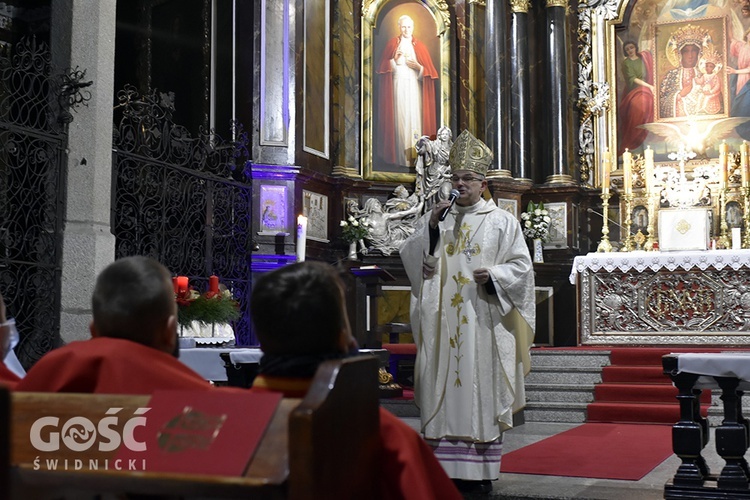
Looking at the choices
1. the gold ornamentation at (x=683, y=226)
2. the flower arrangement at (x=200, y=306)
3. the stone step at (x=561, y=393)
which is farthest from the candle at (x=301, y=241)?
the gold ornamentation at (x=683, y=226)

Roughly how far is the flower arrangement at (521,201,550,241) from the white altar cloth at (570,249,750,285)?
135 centimetres

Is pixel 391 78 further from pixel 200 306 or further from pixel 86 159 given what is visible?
pixel 200 306

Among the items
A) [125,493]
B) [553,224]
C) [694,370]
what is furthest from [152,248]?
[125,493]

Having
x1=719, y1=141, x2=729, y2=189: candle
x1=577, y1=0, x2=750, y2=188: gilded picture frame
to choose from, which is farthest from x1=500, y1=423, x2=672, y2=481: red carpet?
x1=577, y1=0, x2=750, y2=188: gilded picture frame

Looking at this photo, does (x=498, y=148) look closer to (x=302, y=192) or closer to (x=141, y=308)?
(x=302, y=192)

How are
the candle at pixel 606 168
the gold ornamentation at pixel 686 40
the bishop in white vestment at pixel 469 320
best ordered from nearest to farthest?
the bishop in white vestment at pixel 469 320 < the candle at pixel 606 168 < the gold ornamentation at pixel 686 40

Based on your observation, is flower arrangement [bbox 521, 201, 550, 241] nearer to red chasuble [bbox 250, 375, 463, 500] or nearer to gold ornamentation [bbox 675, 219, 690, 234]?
gold ornamentation [bbox 675, 219, 690, 234]

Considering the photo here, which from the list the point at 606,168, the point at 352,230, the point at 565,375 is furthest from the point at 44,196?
the point at 606,168

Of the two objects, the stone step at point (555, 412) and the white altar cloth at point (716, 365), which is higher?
the white altar cloth at point (716, 365)

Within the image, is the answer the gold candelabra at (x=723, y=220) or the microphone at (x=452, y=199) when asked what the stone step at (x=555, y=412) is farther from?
the microphone at (x=452, y=199)

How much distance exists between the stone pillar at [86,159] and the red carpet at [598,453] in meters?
3.08

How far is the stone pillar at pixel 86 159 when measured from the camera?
267 inches

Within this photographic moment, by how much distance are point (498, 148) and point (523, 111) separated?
26.5 inches

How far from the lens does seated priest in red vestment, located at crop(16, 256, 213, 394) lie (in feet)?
6.99
